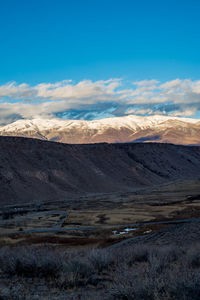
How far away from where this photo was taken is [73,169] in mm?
106375

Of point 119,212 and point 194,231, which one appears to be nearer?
point 194,231

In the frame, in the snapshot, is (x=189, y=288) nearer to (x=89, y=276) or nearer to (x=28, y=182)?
(x=89, y=276)

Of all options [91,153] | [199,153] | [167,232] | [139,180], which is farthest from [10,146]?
[199,153]

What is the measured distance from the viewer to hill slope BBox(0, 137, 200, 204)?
88125 millimetres

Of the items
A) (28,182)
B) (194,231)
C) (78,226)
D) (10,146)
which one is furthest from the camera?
(10,146)

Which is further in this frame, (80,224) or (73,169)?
(73,169)

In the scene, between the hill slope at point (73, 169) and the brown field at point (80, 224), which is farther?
the hill slope at point (73, 169)

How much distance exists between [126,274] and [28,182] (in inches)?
3221

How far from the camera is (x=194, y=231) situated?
26859 mm

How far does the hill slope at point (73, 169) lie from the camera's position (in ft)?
289

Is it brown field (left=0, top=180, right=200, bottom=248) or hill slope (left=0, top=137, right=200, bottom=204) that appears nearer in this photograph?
brown field (left=0, top=180, right=200, bottom=248)

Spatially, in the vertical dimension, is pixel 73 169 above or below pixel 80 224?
above

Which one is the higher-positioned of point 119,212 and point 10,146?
point 10,146

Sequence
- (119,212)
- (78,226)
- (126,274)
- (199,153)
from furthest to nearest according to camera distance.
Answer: (199,153) < (119,212) < (78,226) < (126,274)
